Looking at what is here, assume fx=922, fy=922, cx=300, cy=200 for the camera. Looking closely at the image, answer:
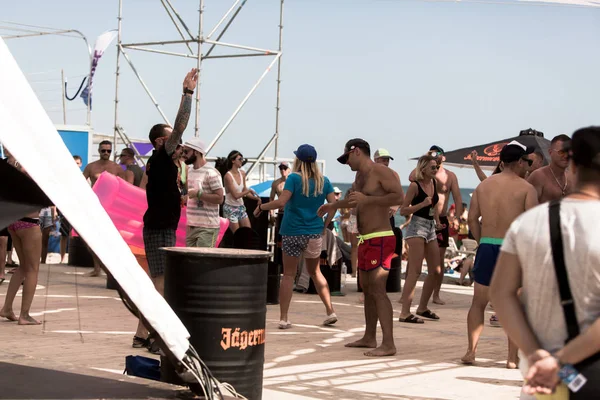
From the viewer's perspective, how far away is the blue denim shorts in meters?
10.8

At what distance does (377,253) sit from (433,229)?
114 inches

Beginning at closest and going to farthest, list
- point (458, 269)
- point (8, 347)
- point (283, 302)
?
point (8, 347), point (283, 302), point (458, 269)

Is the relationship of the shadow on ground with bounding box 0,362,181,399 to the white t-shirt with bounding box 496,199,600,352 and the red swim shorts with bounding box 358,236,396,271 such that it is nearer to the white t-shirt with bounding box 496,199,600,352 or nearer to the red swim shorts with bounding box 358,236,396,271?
the white t-shirt with bounding box 496,199,600,352

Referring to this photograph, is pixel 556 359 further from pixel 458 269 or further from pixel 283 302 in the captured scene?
pixel 458 269

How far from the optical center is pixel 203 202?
955 centimetres

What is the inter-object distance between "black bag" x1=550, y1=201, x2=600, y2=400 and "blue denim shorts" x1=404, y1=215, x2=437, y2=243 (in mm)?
7803

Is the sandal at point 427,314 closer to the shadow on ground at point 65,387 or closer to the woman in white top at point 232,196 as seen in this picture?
the woman in white top at point 232,196

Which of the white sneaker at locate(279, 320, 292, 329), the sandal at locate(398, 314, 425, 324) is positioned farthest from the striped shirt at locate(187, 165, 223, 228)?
the sandal at locate(398, 314, 425, 324)

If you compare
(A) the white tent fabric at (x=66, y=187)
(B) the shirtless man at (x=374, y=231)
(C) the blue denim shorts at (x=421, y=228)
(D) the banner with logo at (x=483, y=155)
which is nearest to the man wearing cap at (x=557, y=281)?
(A) the white tent fabric at (x=66, y=187)

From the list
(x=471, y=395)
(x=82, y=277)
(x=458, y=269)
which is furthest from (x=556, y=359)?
(x=458, y=269)

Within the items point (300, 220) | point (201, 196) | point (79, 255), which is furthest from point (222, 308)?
point (79, 255)

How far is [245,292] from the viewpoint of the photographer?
555cm

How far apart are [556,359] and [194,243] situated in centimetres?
704

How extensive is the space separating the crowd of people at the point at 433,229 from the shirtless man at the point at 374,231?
0.04 ft
